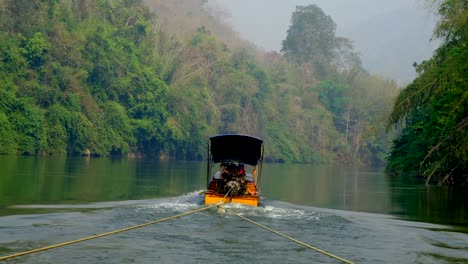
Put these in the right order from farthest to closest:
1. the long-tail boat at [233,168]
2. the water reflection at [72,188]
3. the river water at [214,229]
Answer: the water reflection at [72,188], the long-tail boat at [233,168], the river water at [214,229]

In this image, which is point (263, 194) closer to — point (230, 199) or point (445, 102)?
point (230, 199)

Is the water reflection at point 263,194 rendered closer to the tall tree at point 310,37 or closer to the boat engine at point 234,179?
the boat engine at point 234,179

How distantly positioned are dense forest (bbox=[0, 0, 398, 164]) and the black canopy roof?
1876 cm

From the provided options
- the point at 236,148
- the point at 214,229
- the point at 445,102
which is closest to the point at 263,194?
the point at 236,148

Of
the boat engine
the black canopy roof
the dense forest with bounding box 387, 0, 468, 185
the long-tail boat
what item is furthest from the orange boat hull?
the dense forest with bounding box 387, 0, 468, 185

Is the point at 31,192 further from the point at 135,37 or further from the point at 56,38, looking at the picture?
the point at 135,37

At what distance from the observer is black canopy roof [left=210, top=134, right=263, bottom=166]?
29594 mm

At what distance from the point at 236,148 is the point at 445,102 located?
21.3m

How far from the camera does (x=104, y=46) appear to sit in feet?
290

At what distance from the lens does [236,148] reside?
99.8ft

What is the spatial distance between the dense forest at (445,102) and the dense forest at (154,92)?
11.6ft

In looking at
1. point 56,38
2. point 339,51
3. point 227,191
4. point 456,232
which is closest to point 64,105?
point 56,38

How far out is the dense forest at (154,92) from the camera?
78.1 meters

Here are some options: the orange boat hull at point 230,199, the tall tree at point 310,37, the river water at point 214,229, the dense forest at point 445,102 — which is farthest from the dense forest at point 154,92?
the orange boat hull at point 230,199
